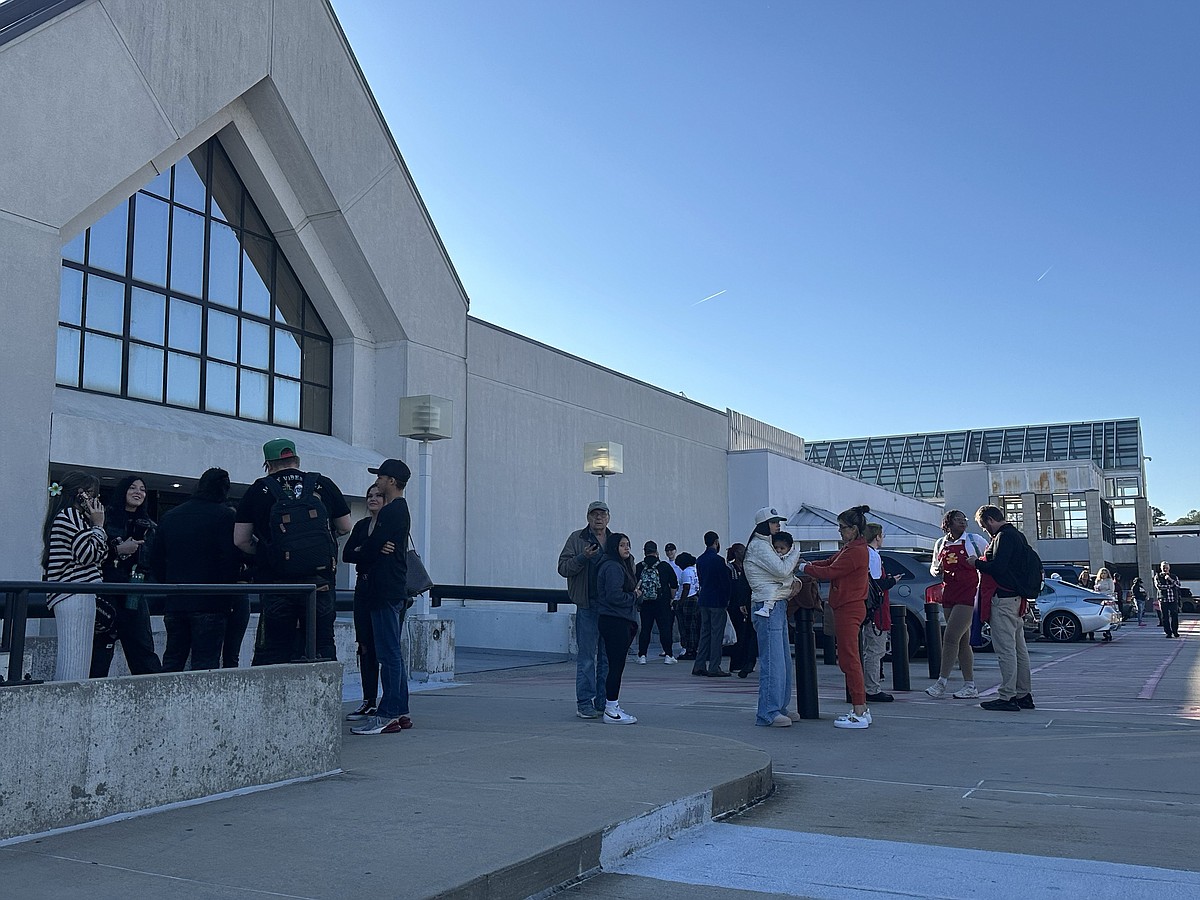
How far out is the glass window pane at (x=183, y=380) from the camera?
712 inches

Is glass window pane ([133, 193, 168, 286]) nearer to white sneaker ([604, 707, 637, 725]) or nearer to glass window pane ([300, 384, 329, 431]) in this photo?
glass window pane ([300, 384, 329, 431])

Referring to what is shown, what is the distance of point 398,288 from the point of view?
2180 centimetres

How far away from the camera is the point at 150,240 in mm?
17781

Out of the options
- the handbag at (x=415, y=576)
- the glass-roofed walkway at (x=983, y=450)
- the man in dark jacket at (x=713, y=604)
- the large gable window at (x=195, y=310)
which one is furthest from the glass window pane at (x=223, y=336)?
the glass-roofed walkway at (x=983, y=450)

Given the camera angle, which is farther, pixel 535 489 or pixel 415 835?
pixel 535 489

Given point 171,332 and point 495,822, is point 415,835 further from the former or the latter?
point 171,332

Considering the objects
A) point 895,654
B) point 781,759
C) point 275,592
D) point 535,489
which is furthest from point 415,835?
point 535,489

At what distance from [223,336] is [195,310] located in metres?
0.75

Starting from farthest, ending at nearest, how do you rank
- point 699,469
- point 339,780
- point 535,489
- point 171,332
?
point 699,469 → point 535,489 → point 171,332 → point 339,780

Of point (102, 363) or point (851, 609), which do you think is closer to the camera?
point (851, 609)

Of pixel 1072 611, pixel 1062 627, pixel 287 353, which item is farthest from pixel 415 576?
pixel 1062 627

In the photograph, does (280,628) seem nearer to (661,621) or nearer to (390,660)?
(390,660)

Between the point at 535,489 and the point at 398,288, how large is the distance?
6624 mm

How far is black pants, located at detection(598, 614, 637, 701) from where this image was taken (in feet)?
28.9
